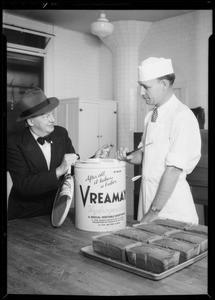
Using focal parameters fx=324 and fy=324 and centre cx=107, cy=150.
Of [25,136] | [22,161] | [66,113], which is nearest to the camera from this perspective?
[22,161]

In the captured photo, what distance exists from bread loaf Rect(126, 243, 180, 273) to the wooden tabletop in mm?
32

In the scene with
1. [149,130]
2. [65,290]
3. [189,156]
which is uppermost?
[149,130]

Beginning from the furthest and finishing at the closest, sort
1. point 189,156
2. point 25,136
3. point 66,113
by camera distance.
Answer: point 66,113
point 25,136
point 189,156

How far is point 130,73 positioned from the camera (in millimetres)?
5430

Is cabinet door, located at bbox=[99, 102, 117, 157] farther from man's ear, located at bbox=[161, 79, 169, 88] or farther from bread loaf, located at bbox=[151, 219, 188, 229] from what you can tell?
bread loaf, located at bbox=[151, 219, 188, 229]

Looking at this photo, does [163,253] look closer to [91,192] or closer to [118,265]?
[118,265]

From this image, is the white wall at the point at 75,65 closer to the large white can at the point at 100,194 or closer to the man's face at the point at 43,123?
the man's face at the point at 43,123

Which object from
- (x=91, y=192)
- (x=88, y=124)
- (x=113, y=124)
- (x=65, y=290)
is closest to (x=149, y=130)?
(x=91, y=192)

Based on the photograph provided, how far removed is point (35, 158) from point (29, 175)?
0.60ft

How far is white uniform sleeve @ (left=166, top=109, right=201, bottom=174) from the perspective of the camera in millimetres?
1649

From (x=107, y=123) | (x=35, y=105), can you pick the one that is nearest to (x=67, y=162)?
(x=35, y=105)

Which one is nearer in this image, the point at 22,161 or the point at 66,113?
the point at 22,161

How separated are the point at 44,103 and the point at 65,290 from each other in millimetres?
1447

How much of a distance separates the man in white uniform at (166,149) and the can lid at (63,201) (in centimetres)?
47
